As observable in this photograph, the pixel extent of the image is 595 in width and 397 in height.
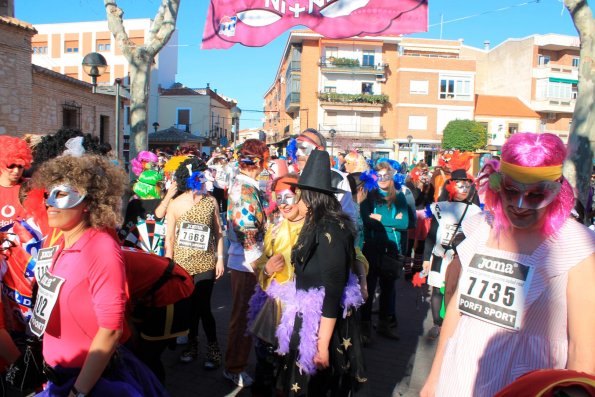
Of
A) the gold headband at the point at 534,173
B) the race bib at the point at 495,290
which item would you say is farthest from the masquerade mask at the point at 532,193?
the race bib at the point at 495,290

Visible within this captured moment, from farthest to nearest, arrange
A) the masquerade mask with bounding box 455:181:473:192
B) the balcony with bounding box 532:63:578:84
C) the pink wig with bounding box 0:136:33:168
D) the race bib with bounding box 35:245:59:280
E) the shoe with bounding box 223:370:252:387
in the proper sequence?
the balcony with bounding box 532:63:578:84 < the masquerade mask with bounding box 455:181:473:192 < the shoe with bounding box 223:370:252:387 < the pink wig with bounding box 0:136:33:168 < the race bib with bounding box 35:245:59:280

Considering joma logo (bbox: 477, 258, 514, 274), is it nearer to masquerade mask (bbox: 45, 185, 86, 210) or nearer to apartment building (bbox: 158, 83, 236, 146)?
masquerade mask (bbox: 45, 185, 86, 210)

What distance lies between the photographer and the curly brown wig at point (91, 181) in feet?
6.89

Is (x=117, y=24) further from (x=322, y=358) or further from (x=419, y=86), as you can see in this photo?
(x=419, y=86)

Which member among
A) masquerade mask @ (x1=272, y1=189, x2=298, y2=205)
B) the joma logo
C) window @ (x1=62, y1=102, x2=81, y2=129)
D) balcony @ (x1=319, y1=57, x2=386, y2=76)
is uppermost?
balcony @ (x1=319, y1=57, x2=386, y2=76)

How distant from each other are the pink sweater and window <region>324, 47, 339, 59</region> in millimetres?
45992

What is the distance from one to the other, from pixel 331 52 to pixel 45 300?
46.5 metres

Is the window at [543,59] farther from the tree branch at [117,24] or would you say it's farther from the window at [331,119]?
the tree branch at [117,24]

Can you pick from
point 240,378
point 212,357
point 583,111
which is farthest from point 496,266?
point 583,111

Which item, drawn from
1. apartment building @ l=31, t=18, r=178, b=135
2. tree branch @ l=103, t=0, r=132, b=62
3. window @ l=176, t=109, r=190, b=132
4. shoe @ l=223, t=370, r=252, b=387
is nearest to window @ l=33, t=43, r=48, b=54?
apartment building @ l=31, t=18, r=178, b=135

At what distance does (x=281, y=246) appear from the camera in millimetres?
3168

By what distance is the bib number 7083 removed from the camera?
1918 mm

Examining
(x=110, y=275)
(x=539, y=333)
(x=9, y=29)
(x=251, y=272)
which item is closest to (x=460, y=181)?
(x=251, y=272)

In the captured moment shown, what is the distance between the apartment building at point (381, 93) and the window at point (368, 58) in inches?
3.9
